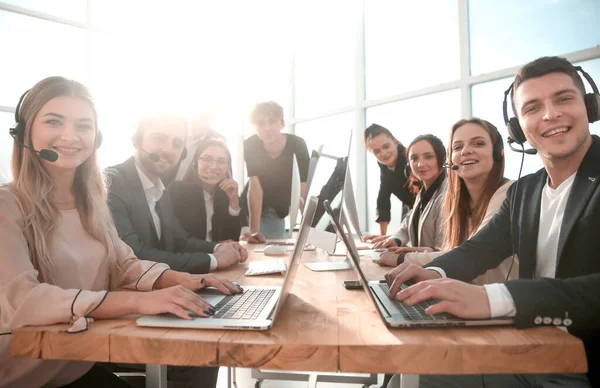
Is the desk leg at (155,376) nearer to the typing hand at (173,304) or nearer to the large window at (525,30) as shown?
the typing hand at (173,304)

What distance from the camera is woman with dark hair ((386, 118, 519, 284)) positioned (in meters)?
1.61

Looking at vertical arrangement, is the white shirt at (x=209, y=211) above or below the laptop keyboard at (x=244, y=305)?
above

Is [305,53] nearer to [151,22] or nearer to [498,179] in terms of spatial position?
[151,22]

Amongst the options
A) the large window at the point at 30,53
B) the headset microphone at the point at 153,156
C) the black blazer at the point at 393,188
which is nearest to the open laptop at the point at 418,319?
the headset microphone at the point at 153,156

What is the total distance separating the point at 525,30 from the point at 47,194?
3015 mm

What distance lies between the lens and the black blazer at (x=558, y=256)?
0.71 m

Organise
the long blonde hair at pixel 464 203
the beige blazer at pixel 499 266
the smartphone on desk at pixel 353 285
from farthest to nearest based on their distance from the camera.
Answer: the long blonde hair at pixel 464 203
the beige blazer at pixel 499 266
the smartphone on desk at pixel 353 285

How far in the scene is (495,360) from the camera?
61cm

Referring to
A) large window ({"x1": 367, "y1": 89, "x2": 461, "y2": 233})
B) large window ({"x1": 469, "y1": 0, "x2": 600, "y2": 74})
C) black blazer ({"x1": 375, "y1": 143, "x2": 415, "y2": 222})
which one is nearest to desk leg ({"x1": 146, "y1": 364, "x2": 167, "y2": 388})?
black blazer ({"x1": 375, "y1": 143, "x2": 415, "y2": 222})

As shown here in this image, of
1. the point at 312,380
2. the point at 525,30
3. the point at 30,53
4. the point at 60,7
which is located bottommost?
the point at 312,380

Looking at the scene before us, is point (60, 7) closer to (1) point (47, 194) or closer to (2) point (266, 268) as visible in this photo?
(1) point (47, 194)

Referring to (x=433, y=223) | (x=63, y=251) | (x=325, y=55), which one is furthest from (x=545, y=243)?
(x=325, y=55)

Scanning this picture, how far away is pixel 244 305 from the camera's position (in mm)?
872

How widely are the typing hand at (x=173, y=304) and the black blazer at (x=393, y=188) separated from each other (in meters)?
2.13
